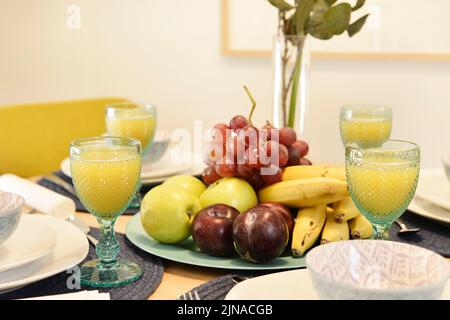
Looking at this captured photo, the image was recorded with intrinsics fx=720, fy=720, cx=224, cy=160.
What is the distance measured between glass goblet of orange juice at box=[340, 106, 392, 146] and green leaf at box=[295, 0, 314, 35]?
202mm

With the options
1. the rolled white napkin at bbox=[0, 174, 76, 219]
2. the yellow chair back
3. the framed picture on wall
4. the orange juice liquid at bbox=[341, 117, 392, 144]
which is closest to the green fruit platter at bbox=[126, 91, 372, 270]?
the rolled white napkin at bbox=[0, 174, 76, 219]

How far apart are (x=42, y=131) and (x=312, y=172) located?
3.69ft

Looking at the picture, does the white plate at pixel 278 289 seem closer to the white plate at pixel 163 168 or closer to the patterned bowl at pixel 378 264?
the patterned bowl at pixel 378 264

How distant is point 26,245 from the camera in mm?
1015

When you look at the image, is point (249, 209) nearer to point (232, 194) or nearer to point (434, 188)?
point (232, 194)

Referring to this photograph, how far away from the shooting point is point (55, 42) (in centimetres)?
271

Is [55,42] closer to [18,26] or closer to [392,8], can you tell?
[18,26]

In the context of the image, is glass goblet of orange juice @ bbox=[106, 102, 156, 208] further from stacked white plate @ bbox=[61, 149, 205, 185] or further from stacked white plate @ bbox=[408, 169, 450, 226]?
stacked white plate @ bbox=[408, 169, 450, 226]

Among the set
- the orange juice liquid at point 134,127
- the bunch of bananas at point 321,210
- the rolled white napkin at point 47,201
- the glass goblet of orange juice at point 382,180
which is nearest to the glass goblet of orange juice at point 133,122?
the orange juice liquid at point 134,127

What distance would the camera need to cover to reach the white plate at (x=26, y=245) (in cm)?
93

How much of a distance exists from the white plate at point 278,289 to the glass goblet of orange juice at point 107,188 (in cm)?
21

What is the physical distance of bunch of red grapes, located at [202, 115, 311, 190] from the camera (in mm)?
1119

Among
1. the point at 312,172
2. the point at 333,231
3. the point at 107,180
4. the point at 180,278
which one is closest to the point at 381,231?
the point at 333,231

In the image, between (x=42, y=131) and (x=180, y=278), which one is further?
(x=42, y=131)
